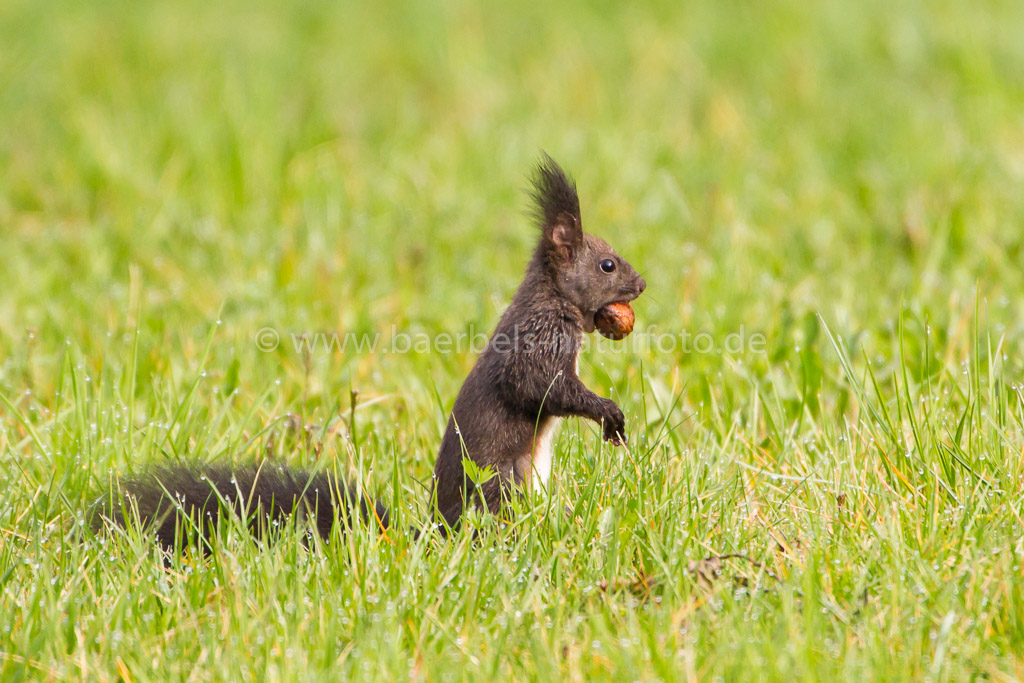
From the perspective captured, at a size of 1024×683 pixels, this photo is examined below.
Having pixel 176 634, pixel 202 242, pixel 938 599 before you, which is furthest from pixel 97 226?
pixel 938 599

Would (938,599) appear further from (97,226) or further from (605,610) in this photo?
(97,226)

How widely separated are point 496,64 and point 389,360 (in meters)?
4.79

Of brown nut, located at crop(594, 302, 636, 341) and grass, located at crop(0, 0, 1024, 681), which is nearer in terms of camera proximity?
grass, located at crop(0, 0, 1024, 681)

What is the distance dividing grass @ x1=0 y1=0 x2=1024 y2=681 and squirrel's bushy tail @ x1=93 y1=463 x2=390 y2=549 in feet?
0.38

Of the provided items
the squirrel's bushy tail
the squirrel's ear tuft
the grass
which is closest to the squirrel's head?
the squirrel's ear tuft

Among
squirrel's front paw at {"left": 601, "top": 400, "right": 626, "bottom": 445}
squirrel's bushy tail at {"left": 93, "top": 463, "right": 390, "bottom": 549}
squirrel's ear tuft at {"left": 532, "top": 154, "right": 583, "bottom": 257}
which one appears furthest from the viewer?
squirrel's ear tuft at {"left": 532, "top": 154, "right": 583, "bottom": 257}

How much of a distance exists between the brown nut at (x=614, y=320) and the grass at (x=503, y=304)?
285mm

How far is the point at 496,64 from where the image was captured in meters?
9.13

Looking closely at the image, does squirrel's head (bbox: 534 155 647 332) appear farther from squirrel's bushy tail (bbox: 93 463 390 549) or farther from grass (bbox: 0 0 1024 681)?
squirrel's bushy tail (bbox: 93 463 390 549)

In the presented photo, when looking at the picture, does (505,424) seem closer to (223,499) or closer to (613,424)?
(613,424)

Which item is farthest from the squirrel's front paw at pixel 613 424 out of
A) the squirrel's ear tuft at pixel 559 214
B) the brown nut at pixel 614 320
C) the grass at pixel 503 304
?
the squirrel's ear tuft at pixel 559 214

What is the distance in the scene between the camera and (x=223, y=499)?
119 inches

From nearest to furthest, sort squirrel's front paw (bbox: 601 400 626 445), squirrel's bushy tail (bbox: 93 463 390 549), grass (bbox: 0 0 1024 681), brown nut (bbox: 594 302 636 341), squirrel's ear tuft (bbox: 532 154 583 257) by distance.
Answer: grass (bbox: 0 0 1024 681), squirrel's bushy tail (bbox: 93 463 390 549), squirrel's front paw (bbox: 601 400 626 445), squirrel's ear tuft (bbox: 532 154 583 257), brown nut (bbox: 594 302 636 341)

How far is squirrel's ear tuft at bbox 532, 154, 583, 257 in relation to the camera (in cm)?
359
